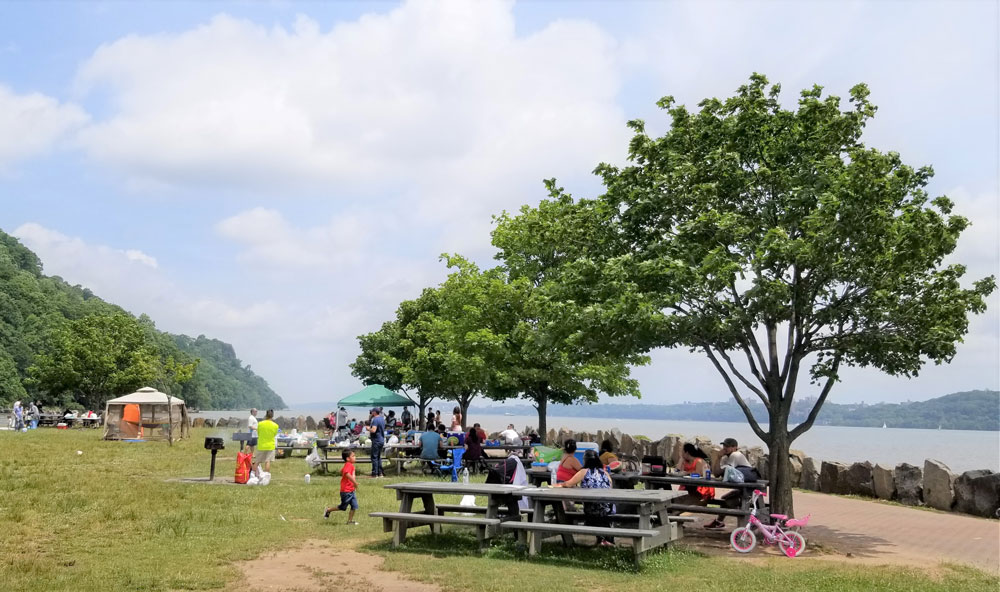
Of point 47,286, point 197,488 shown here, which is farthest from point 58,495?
point 47,286

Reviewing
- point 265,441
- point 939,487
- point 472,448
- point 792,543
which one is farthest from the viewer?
point 472,448

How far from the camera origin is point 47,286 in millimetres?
103375

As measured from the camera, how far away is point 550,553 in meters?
10.4

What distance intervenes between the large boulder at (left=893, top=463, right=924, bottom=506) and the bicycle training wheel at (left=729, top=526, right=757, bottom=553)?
29.9 feet

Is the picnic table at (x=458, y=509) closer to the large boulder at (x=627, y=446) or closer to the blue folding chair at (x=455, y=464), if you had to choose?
the blue folding chair at (x=455, y=464)

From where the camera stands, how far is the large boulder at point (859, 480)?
766 inches

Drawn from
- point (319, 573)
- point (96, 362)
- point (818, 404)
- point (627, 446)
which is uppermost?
point (96, 362)

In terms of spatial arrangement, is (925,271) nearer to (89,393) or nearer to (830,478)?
(830,478)

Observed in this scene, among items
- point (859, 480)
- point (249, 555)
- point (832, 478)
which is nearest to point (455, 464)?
point (832, 478)

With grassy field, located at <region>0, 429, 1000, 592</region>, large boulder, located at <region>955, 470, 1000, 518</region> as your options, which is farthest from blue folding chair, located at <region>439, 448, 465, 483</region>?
large boulder, located at <region>955, 470, 1000, 518</region>

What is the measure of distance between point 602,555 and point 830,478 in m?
12.5

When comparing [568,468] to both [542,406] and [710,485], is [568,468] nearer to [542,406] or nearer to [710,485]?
[710,485]

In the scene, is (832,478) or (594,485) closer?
(594,485)

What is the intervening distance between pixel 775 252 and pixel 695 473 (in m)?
4.41
